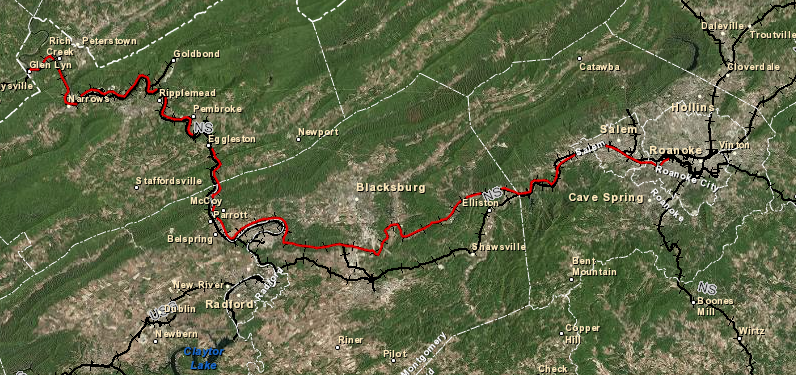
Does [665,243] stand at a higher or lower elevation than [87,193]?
lower

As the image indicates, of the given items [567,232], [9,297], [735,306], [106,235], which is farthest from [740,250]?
[9,297]

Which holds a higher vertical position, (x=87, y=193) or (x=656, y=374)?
(x=87, y=193)

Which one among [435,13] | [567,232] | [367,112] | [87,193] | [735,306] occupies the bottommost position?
[735,306]

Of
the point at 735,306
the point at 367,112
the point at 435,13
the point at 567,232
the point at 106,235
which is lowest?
the point at 735,306

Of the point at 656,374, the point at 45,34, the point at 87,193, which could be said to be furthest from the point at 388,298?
the point at 45,34

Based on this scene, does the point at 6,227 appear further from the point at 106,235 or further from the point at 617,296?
the point at 617,296

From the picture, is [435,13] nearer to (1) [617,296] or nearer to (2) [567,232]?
(2) [567,232]
